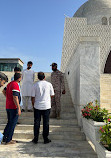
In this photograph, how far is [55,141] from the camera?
3.60 meters

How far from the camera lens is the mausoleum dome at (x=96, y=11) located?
23.5 meters

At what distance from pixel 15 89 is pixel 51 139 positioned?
1.55 m

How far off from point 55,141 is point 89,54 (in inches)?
99.6

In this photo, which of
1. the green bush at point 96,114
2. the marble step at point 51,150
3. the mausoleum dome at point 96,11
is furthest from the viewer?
the mausoleum dome at point 96,11

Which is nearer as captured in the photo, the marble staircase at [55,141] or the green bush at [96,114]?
the marble staircase at [55,141]

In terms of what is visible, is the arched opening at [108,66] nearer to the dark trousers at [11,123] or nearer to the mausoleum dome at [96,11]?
the mausoleum dome at [96,11]

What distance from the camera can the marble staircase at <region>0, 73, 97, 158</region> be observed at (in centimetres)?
287

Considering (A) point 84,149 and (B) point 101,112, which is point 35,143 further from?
(B) point 101,112

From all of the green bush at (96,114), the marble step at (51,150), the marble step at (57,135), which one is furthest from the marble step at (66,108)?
the marble step at (51,150)

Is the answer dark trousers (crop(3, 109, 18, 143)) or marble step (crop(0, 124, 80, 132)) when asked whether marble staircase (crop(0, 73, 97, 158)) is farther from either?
dark trousers (crop(3, 109, 18, 143))

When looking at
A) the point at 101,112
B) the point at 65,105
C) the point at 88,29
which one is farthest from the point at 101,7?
the point at 101,112

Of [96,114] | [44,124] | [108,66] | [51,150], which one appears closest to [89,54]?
[96,114]

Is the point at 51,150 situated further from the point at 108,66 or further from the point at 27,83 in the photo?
the point at 108,66

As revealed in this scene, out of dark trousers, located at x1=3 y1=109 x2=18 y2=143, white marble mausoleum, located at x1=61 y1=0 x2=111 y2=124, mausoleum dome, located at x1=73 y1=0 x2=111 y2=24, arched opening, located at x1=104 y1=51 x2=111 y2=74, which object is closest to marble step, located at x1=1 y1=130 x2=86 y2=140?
dark trousers, located at x1=3 y1=109 x2=18 y2=143
